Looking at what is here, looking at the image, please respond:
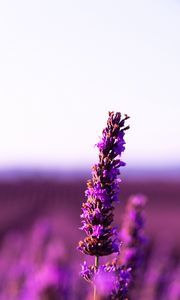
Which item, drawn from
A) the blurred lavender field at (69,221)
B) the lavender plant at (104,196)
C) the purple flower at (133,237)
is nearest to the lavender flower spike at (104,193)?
the lavender plant at (104,196)

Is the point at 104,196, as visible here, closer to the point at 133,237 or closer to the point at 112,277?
the point at 112,277

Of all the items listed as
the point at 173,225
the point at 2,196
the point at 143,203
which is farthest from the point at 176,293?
the point at 2,196

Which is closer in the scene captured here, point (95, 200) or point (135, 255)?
point (95, 200)

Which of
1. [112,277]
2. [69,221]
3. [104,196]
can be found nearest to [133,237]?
[104,196]

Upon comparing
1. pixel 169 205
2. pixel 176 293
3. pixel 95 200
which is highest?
pixel 169 205

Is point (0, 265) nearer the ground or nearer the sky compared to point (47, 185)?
nearer the ground

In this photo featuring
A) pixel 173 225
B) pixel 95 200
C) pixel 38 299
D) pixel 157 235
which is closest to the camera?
pixel 38 299

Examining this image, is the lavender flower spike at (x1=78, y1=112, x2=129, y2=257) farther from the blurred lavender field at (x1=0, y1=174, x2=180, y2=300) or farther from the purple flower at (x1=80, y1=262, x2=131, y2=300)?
the blurred lavender field at (x1=0, y1=174, x2=180, y2=300)

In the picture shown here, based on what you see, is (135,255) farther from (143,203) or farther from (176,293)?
(176,293)
